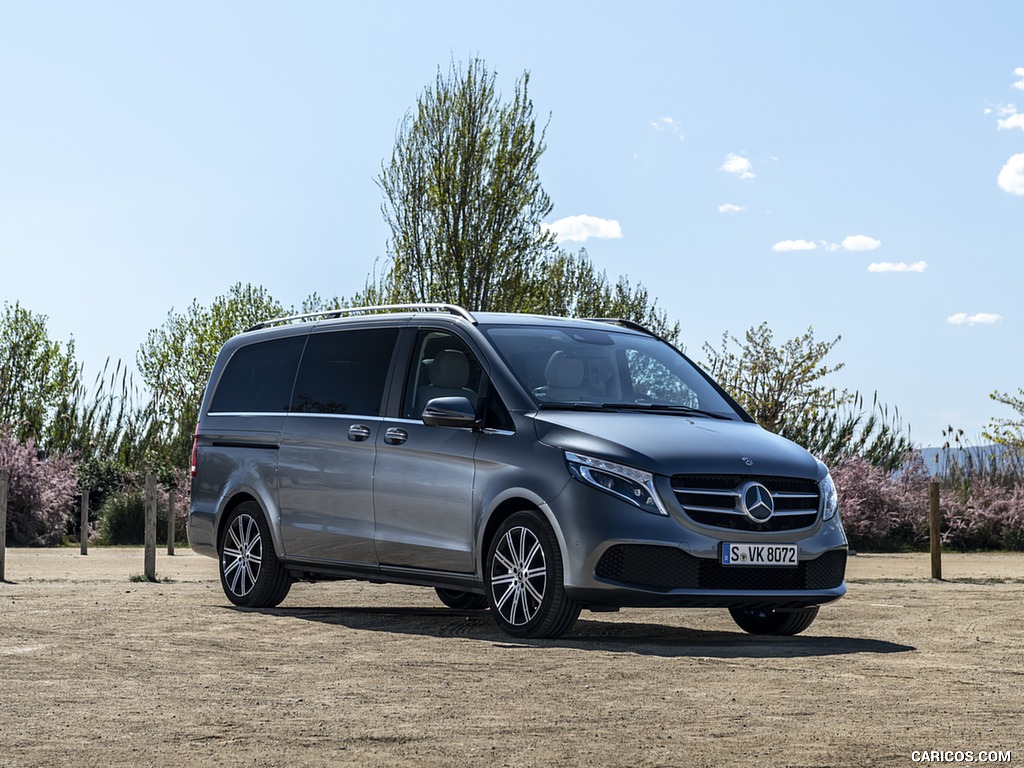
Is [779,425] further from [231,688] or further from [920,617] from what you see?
[231,688]

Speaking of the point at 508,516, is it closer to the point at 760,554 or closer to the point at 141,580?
the point at 760,554

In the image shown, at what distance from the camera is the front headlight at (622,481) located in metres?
9.36

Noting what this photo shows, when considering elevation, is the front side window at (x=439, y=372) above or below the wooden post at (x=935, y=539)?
above

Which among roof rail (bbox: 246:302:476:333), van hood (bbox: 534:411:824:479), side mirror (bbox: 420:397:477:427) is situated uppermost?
roof rail (bbox: 246:302:476:333)

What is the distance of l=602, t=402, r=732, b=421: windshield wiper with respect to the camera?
1031 cm

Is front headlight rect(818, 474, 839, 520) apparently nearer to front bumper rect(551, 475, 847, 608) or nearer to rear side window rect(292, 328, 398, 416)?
front bumper rect(551, 475, 847, 608)

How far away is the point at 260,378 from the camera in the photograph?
12664 mm

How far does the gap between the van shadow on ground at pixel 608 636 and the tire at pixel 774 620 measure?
105 mm

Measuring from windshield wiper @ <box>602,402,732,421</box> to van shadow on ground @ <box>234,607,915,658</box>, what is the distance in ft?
4.61

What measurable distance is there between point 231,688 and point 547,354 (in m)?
3.82

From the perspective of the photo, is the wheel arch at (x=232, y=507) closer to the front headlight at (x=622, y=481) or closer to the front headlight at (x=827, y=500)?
the front headlight at (x=622, y=481)

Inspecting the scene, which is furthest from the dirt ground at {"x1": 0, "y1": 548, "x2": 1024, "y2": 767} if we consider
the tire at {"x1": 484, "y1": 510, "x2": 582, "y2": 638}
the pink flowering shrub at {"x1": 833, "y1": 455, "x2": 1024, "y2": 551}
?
the pink flowering shrub at {"x1": 833, "y1": 455, "x2": 1024, "y2": 551}

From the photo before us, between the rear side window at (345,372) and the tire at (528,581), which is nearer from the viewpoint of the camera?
the tire at (528,581)

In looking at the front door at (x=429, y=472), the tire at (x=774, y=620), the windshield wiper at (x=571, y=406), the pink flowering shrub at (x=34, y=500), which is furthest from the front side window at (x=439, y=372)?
the pink flowering shrub at (x=34, y=500)
